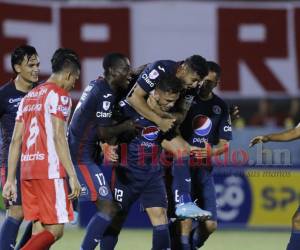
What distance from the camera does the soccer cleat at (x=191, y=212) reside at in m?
9.36

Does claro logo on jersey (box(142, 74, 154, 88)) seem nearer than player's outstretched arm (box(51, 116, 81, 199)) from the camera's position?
No

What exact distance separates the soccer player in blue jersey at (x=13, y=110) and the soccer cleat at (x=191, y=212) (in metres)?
1.59

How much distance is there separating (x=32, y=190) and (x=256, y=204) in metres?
7.02

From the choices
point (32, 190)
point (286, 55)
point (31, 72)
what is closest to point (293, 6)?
point (286, 55)

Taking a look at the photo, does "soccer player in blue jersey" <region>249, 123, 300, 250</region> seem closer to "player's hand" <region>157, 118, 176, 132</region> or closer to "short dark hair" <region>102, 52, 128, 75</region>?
"player's hand" <region>157, 118, 176, 132</region>

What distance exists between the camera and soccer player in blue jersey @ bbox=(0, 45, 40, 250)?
9.23 meters

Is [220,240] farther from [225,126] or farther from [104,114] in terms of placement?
[104,114]

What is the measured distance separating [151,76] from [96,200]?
134cm

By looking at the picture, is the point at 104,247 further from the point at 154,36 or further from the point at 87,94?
the point at 154,36

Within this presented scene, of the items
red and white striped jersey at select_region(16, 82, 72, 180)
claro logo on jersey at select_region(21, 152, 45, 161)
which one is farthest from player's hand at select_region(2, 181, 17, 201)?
claro logo on jersey at select_region(21, 152, 45, 161)

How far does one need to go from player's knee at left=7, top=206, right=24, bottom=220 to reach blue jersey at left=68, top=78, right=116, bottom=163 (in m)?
0.74

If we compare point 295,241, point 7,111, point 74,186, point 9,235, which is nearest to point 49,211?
point 74,186

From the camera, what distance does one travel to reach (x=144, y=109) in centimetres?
925

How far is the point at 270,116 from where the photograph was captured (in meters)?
18.0
